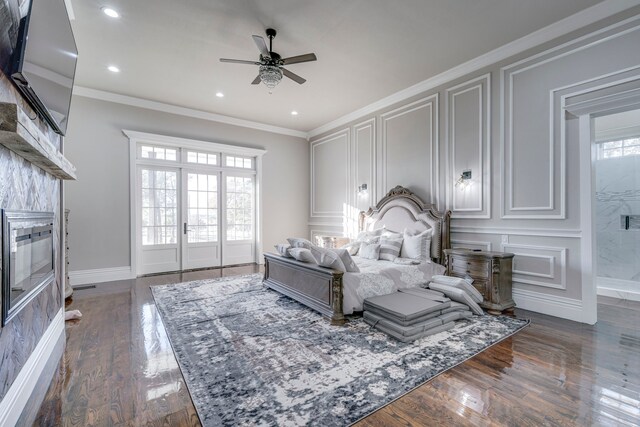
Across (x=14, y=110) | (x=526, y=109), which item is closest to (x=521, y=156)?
(x=526, y=109)

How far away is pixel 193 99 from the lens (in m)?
5.59

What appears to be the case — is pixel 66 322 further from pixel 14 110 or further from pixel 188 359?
pixel 14 110

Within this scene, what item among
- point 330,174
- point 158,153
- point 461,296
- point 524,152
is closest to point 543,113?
point 524,152

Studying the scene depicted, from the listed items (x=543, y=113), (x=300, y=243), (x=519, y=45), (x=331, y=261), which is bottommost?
(x=331, y=261)

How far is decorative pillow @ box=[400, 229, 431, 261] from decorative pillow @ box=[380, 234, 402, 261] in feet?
0.35

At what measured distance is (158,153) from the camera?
591 cm

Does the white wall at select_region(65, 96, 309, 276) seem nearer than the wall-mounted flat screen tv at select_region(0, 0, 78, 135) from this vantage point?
No

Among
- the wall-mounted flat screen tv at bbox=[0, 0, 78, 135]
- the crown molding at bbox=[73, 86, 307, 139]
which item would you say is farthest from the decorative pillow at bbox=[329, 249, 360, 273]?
the crown molding at bbox=[73, 86, 307, 139]

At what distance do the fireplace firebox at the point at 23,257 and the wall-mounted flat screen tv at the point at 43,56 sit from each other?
0.77 m

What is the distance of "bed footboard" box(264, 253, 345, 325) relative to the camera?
3.16m

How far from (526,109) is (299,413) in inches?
163

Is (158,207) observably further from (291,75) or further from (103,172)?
(291,75)

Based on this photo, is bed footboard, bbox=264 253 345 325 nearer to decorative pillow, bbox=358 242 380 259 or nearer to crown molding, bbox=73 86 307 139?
decorative pillow, bbox=358 242 380 259

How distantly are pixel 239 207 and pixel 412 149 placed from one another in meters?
4.04
